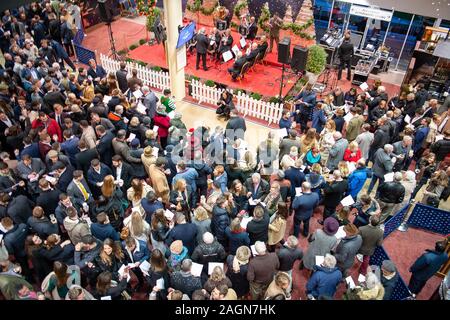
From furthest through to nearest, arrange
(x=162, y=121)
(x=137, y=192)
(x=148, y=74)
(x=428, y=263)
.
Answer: (x=148, y=74)
(x=162, y=121)
(x=137, y=192)
(x=428, y=263)

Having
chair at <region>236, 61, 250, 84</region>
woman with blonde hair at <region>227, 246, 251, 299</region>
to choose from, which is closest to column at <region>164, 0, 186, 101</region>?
chair at <region>236, 61, 250, 84</region>

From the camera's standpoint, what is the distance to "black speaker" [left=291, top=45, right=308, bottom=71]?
34.7 ft

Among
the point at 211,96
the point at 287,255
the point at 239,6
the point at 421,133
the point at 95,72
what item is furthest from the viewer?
the point at 239,6

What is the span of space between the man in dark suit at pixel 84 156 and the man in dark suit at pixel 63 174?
0.32 metres

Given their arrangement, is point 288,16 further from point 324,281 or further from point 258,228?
point 324,281

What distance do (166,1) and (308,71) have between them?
4885mm

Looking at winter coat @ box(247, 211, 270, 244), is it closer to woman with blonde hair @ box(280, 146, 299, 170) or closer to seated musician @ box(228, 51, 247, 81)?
woman with blonde hair @ box(280, 146, 299, 170)

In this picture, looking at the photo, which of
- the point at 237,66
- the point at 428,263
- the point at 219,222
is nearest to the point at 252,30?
the point at 237,66

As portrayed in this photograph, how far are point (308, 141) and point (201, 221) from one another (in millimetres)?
3197

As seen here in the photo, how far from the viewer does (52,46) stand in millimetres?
12281

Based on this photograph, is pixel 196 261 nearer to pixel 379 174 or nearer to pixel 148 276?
pixel 148 276

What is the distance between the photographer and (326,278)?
5227 mm

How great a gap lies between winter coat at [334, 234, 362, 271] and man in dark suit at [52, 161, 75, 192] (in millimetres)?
4727

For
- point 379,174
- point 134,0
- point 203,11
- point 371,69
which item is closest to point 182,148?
point 379,174
